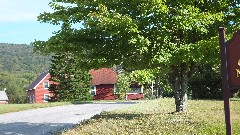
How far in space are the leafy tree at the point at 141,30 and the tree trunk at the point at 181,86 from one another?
0.43 meters

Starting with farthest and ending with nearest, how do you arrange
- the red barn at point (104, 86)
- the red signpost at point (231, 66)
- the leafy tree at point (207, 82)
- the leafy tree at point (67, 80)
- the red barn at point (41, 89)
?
1. the red barn at point (41, 89)
2. the red barn at point (104, 86)
3. the leafy tree at point (67, 80)
4. the leafy tree at point (207, 82)
5. the red signpost at point (231, 66)

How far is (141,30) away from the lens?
→ 47.8ft

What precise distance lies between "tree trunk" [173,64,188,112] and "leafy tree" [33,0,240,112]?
427mm

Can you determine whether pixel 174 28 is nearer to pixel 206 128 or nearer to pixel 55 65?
pixel 206 128

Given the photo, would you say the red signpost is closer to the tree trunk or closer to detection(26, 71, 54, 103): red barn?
the tree trunk

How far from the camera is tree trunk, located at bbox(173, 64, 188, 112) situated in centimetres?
1706

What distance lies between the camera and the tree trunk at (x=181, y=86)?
17062mm

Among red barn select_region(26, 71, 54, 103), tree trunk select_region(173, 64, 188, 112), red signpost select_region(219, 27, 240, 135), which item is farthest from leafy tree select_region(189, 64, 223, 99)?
red barn select_region(26, 71, 54, 103)

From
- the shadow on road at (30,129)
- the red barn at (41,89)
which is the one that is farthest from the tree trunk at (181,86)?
the red barn at (41,89)

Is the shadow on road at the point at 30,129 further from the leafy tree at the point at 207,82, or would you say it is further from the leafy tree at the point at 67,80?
the leafy tree at the point at 67,80

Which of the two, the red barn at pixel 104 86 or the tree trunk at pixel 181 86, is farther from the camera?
the red barn at pixel 104 86

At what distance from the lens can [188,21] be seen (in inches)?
542

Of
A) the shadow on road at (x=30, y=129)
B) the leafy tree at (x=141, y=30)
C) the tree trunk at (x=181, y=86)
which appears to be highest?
the leafy tree at (x=141, y=30)

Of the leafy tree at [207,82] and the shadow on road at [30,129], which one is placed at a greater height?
the leafy tree at [207,82]
